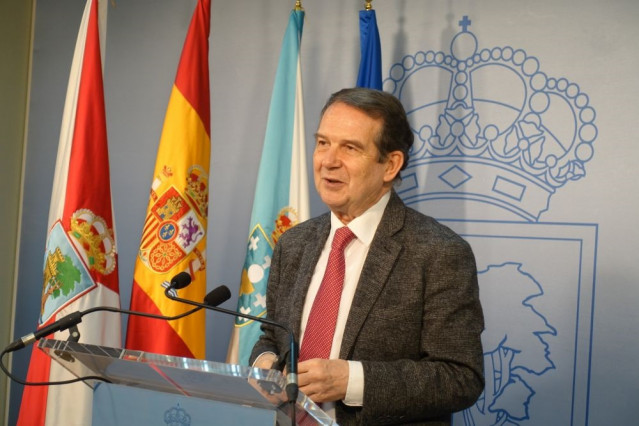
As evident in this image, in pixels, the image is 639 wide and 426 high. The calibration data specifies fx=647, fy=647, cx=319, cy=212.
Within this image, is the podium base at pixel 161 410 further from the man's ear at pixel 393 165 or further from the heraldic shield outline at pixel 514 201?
the heraldic shield outline at pixel 514 201

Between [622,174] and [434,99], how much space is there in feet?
2.66

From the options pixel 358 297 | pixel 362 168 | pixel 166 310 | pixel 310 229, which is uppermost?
pixel 362 168

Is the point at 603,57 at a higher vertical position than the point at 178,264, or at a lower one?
higher

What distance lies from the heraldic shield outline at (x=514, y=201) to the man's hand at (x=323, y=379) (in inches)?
54.7

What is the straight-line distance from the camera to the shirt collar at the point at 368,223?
1.67m

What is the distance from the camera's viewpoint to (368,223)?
5.53ft

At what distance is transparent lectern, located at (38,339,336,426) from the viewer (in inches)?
38.8

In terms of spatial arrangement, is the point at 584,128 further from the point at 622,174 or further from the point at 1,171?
the point at 1,171

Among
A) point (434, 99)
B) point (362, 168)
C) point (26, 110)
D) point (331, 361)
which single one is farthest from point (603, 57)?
point (26, 110)

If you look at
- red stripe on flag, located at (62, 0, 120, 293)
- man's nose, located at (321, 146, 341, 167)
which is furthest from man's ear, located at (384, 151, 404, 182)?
red stripe on flag, located at (62, 0, 120, 293)

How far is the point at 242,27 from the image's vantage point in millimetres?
3252

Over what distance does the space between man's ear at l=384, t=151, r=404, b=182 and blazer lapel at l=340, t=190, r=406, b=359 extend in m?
0.15

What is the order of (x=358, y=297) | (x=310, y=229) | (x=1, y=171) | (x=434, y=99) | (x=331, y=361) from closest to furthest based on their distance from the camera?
1. (x=331, y=361)
2. (x=358, y=297)
3. (x=310, y=229)
4. (x=434, y=99)
5. (x=1, y=171)

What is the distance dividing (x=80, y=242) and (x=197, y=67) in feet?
2.81
